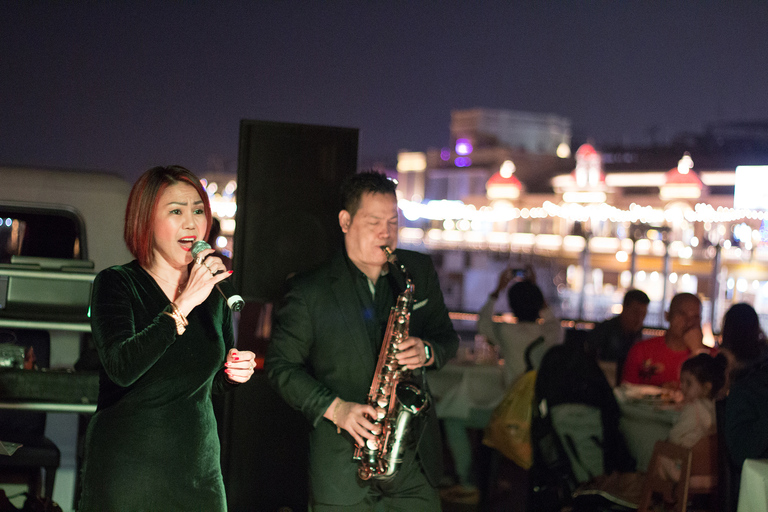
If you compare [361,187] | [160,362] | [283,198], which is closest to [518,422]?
[283,198]

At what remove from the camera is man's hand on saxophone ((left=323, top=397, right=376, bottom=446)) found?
2062 millimetres

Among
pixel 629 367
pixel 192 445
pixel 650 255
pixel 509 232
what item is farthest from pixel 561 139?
pixel 192 445

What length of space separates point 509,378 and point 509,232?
37.8 m

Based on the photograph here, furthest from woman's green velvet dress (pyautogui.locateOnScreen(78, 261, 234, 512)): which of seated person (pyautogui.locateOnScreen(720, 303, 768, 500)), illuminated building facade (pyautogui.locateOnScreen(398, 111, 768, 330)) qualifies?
illuminated building facade (pyautogui.locateOnScreen(398, 111, 768, 330))

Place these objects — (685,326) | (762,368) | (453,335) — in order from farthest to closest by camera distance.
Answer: (685,326)
(762,368)
(453,335)

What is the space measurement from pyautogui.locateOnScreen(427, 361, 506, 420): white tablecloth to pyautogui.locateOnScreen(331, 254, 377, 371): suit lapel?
3.20 m

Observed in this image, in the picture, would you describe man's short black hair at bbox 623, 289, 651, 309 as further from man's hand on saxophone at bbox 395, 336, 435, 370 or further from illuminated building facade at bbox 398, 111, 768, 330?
illuminated building facade at bbox 398, 111, 768, 330

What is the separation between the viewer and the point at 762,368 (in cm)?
278

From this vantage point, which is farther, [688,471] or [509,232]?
[509,232]

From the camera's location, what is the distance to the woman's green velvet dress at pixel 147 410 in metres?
1.63

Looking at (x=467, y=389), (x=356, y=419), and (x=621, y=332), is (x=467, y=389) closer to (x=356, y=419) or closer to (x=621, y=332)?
(x=621, y=332)

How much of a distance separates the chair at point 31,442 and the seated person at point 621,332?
379 centimetres

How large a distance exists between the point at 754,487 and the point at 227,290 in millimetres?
1862

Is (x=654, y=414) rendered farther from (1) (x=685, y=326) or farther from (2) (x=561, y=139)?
(2) (x=561, y=139)
